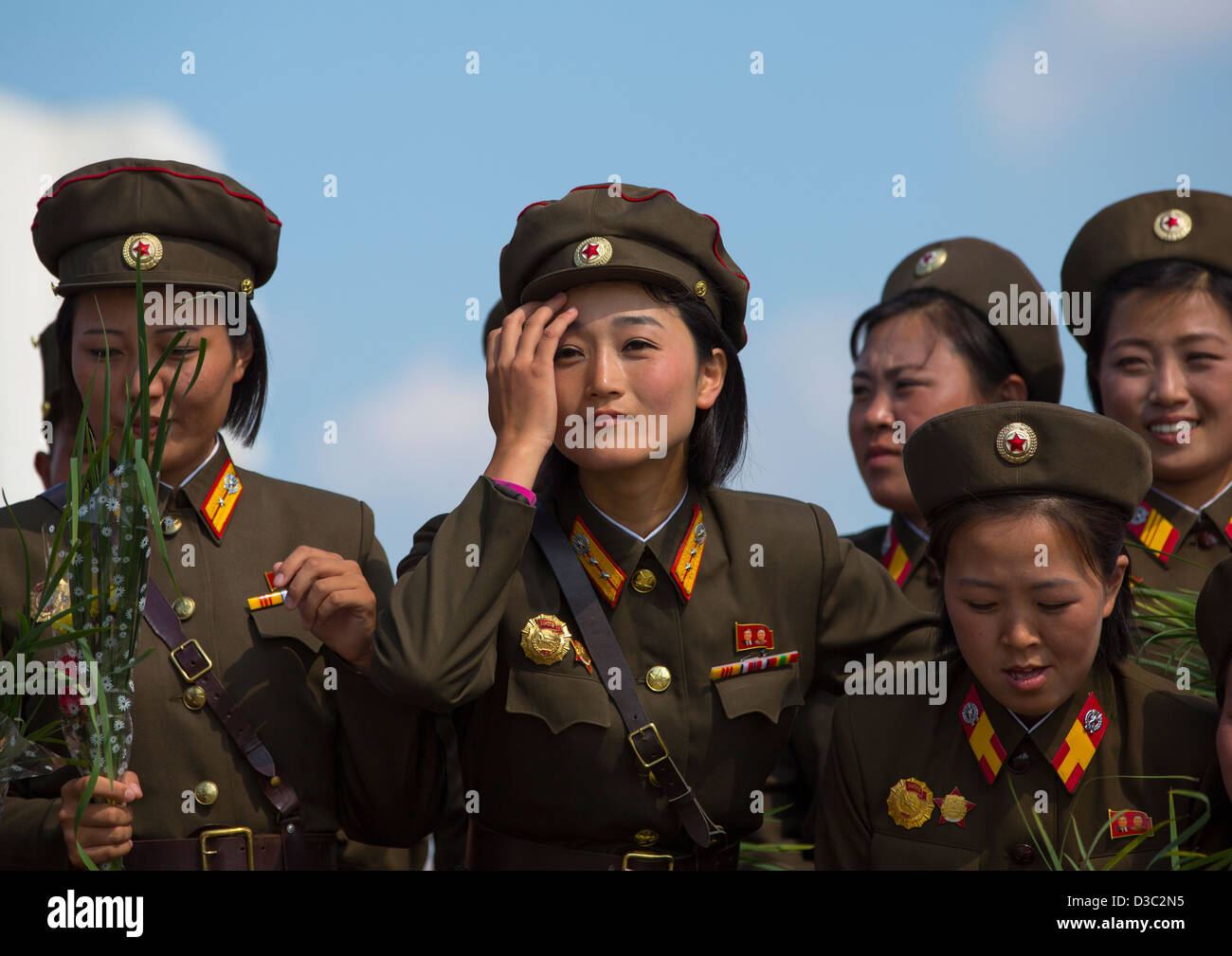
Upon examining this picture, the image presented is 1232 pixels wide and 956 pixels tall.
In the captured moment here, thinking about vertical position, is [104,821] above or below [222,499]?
below

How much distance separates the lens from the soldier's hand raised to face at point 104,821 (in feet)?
12.1

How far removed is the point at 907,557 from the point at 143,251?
2997 millimetres

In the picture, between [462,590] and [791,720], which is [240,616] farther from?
[791,720]

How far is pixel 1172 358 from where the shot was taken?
5.41m

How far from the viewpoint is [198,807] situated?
433 centimetres

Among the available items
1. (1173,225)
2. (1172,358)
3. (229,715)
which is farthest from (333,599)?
(1173,225)

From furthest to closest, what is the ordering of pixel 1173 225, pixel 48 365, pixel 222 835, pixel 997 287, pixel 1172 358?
1. pixel 48 365
2. pixel 997 287
3. pixel 1173 225
4. pixel 1172 358
5. pixel 222 835

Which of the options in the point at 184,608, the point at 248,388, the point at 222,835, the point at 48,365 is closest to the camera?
the point at 222,835

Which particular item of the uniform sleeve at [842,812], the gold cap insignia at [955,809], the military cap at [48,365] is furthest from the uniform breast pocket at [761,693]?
the military cap at [48,365]

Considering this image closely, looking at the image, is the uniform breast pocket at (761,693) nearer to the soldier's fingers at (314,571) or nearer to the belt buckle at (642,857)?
the belt buckle at (642,857)

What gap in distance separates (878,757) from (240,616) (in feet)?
6.03

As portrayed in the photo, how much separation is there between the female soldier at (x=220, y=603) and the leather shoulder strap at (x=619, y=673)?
0.53 meters

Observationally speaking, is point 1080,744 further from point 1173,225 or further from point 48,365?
point 48,365
